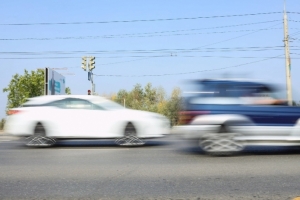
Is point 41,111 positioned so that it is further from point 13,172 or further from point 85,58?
point 85,58

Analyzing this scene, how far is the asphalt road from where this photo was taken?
5.73 meters

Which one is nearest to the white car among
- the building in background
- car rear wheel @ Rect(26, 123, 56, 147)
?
car rear wheel @ Rect(26, 123, 56, 147)

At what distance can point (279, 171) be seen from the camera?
24.2 ft

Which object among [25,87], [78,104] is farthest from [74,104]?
[25,87]

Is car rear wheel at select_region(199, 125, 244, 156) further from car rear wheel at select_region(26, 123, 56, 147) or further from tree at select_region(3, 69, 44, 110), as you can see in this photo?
tree at select_region(3, 69, 44, 110)

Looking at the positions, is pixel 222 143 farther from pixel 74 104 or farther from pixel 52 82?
pixel 52 82

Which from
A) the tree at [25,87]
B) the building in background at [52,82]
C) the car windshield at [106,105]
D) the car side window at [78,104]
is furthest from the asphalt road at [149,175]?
the tree at [25,87]

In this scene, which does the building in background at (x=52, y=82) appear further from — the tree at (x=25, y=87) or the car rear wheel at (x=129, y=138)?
the car rear wheel at (x=129, y=138)

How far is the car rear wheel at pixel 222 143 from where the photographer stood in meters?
9.36

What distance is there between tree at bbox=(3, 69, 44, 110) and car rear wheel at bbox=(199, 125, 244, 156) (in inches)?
1773

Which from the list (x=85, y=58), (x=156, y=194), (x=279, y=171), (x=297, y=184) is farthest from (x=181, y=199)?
(x=85, y=58)

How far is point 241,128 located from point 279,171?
2.07 meters

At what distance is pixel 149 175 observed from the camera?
7109 mm

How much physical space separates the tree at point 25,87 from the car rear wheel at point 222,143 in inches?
1773
